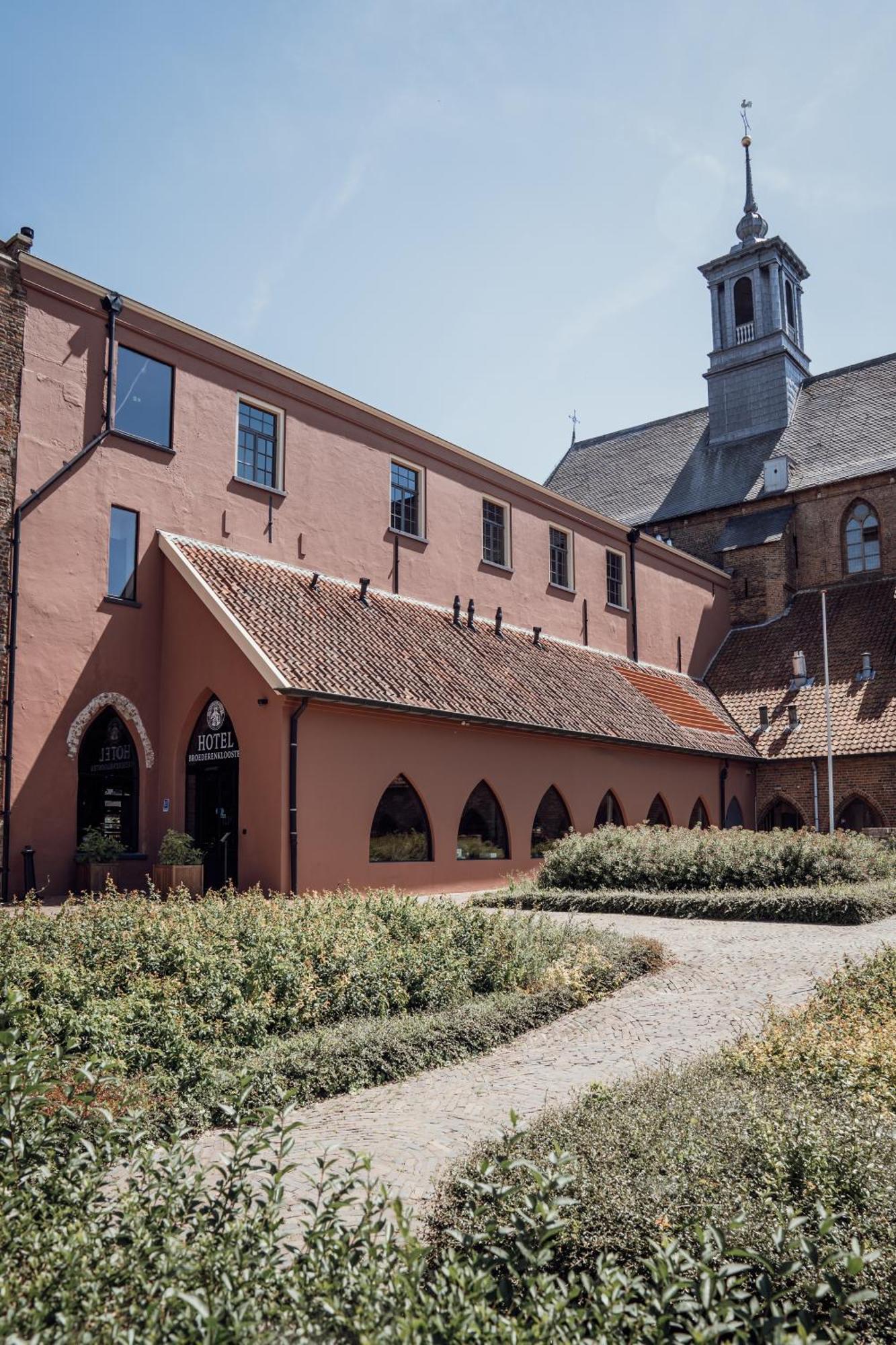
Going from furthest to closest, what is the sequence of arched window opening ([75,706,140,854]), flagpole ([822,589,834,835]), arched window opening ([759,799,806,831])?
1. arched window opening ([759,799,806,831])
2. flagpole ([822,589,834,835])
3. arched window opening ([75,706,140,854])

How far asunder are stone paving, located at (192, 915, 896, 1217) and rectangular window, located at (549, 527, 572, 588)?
15298 mm

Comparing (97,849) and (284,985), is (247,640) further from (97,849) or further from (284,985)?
(284,985)

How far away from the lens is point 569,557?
27375 millimetres

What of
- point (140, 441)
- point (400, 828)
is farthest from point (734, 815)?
point (140, 441)

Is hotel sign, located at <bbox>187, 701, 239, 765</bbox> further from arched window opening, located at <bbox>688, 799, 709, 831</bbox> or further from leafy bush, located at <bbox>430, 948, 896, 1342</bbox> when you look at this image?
arched window opening, located at <bbox>688, 799, 709, 831</bbox>

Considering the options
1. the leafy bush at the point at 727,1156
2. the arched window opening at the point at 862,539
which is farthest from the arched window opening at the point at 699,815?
the leafy bush at the point at 727,1156

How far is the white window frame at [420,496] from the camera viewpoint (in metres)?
22.1

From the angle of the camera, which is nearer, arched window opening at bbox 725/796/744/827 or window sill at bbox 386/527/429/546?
window sill at bbox 386/527/429/546

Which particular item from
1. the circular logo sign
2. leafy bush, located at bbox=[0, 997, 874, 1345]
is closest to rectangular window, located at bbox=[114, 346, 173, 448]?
the circular logo sign

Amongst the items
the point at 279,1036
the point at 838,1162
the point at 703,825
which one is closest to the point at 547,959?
the point at 279,1036

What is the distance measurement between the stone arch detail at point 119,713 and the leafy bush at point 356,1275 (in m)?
12.5

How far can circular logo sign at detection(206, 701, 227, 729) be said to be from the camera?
16.7 meters

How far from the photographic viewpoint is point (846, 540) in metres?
34.1

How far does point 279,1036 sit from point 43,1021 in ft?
5.87
